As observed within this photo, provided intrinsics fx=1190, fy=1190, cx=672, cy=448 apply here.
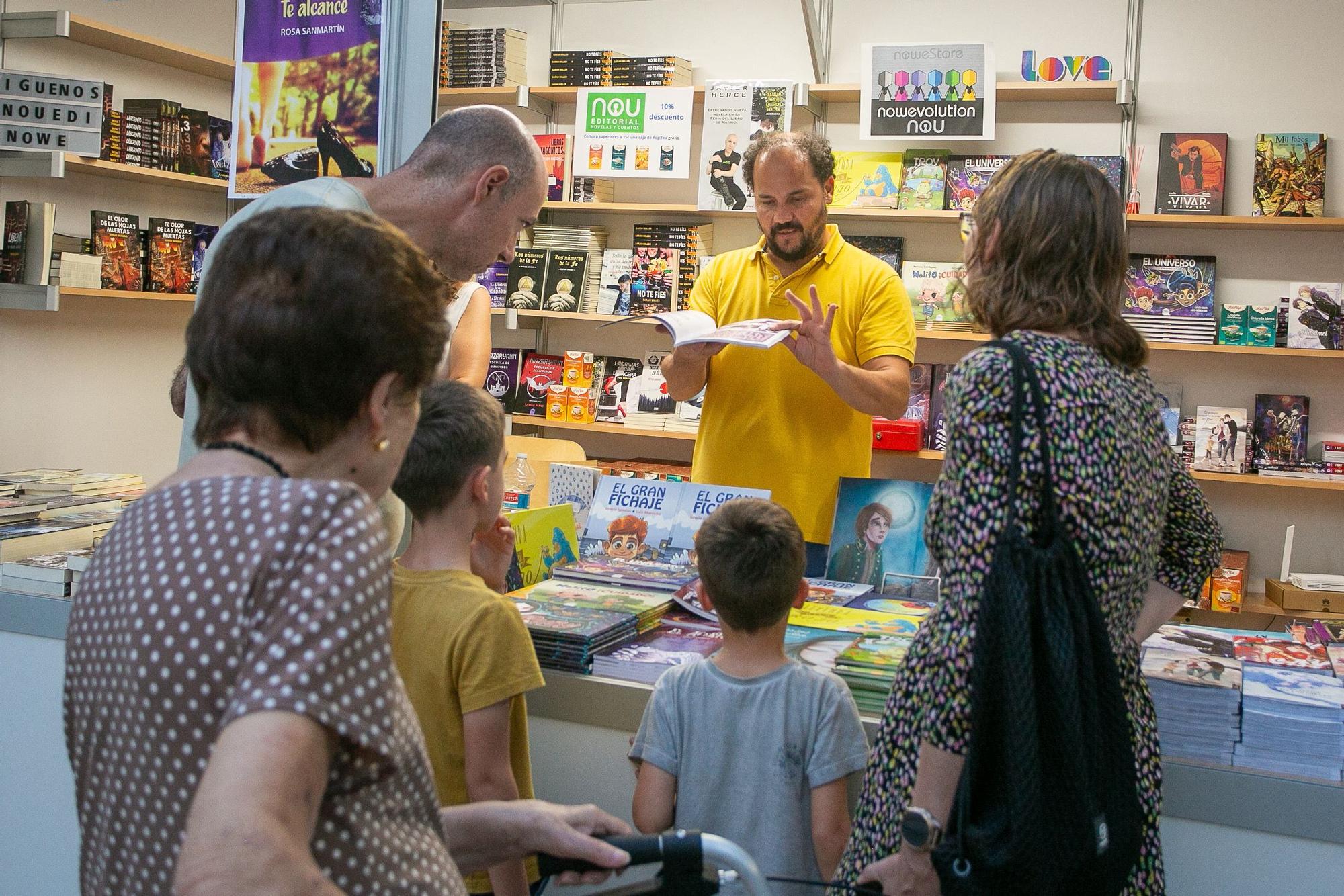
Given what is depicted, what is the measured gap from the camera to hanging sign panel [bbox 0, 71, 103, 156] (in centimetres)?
349

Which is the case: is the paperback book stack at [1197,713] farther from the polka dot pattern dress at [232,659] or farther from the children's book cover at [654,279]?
the children's book cover at [654,279]

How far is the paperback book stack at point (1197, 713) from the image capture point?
1.60 meters

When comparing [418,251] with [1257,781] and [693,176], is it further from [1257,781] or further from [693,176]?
[693,176]

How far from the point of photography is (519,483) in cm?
342

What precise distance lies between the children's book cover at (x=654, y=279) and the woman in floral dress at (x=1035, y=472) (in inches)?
141

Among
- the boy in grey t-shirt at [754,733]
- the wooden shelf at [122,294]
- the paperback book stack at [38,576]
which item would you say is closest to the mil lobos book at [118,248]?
the wooden shelf at [122,294]

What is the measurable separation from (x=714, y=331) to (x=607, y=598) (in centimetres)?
72

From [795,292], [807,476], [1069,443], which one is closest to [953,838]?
[1069,443]

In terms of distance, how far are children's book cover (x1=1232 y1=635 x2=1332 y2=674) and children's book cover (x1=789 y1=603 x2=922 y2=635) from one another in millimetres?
505

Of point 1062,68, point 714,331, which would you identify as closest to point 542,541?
point 714,331

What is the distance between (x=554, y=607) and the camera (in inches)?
Result: 79.3

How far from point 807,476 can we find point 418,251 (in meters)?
2.00

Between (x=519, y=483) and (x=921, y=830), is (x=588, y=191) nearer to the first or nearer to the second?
(x=519, y=483)

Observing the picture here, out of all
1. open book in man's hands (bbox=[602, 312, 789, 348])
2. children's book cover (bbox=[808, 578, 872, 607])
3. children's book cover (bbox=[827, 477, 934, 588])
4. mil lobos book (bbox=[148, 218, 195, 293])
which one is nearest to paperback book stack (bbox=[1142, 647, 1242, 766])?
children's book cover (bbox=[808, 578, 872, 607])
